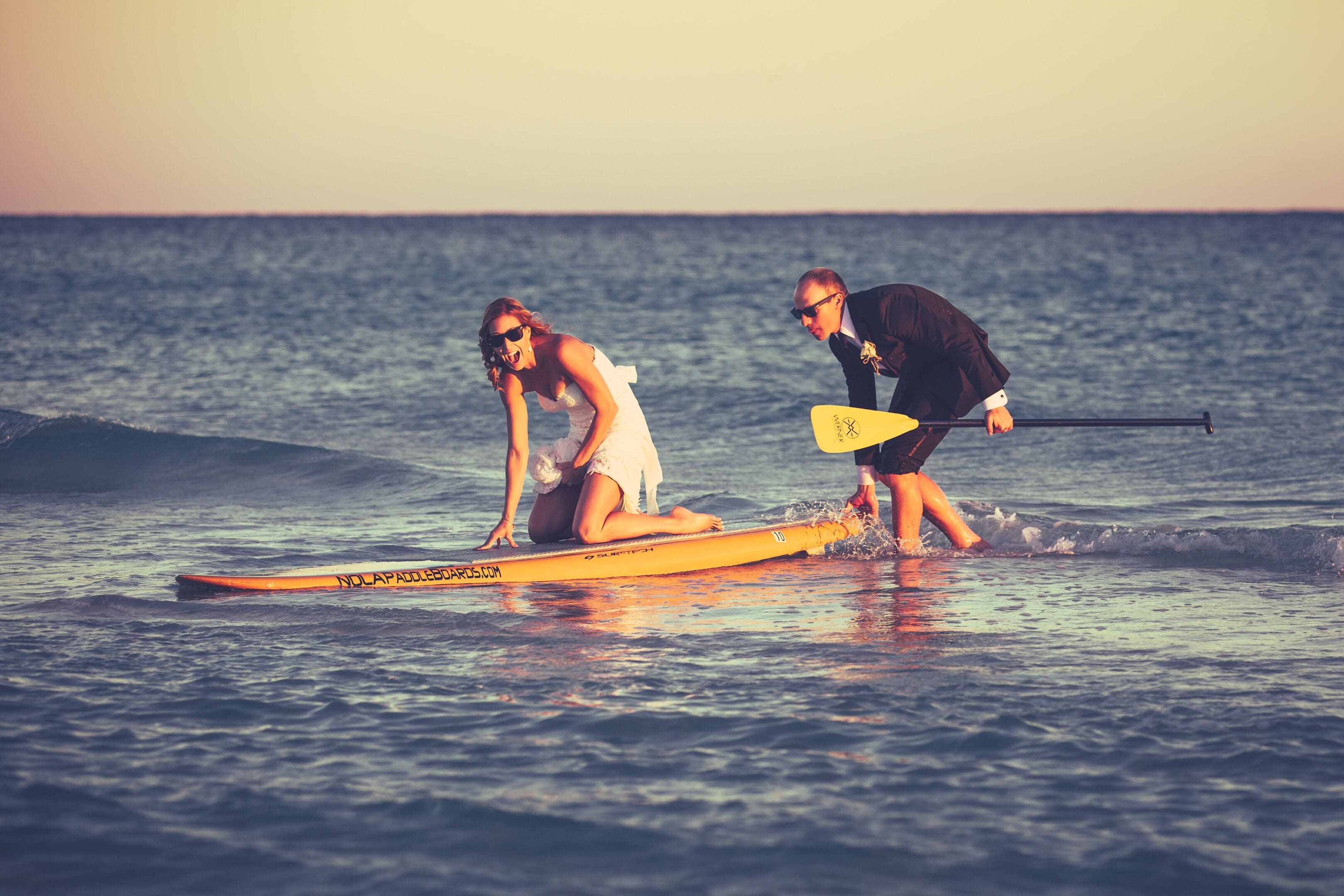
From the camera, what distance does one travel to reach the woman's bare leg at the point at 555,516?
6523 mm

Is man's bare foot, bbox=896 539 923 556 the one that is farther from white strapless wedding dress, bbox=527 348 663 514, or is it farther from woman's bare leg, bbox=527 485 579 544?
woman's bare leg, bbox=527 485 579 544

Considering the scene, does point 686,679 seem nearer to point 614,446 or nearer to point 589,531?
point 589,531

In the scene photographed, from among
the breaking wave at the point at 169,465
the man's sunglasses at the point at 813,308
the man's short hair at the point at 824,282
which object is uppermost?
the man's short hair at the point at 824,282

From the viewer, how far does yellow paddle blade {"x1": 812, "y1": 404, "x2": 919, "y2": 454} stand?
6.25 meters

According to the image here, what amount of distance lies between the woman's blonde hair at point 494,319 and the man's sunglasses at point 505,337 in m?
0.02

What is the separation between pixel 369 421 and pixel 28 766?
1007 cm

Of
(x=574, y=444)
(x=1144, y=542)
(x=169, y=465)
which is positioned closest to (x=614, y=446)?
(x=574, y=444)

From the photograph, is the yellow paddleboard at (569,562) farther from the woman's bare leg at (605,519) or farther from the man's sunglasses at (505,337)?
the man's sunglasses at (505,337)

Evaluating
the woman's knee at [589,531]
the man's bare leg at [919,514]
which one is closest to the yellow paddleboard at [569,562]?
the woman's knee at [589,531]

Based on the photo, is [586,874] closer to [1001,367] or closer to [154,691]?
[154,691]

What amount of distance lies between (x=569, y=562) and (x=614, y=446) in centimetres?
62

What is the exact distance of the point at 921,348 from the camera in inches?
240

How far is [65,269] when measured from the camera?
4147 cm

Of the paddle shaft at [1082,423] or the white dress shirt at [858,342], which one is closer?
the white dress shirt at [858,342]
